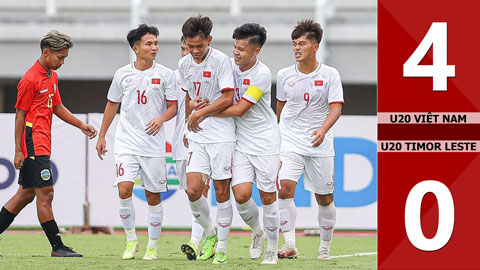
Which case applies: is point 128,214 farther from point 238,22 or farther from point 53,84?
point 238,22

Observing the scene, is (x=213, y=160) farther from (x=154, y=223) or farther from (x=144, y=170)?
(x=154, y=223)

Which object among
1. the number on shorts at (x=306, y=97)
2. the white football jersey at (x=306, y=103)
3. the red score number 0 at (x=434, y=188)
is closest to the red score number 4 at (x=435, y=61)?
the red score number 0 at (x=434, y=188)

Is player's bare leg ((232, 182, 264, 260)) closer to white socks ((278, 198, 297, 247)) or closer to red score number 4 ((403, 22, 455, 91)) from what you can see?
white socks ((278, 198, 297, 247))

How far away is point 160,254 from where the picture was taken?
10.1 metres

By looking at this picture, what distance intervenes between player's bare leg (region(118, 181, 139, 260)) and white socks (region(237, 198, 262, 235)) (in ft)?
3.38

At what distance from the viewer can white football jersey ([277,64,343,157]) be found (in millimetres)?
9234

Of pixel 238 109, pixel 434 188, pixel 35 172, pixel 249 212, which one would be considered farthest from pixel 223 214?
pixel 434 188

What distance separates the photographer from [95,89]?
24.0 m

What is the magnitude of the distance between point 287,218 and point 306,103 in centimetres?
105

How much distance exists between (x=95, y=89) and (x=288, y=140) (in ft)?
49.2

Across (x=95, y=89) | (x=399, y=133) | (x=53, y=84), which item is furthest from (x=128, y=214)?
(x=95, y=89)

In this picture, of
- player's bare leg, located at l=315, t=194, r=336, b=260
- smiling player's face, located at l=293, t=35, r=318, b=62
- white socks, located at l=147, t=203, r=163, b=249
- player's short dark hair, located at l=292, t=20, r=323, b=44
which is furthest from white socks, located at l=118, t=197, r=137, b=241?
player's short dark hair, located at l=292, t=20, r=323, b=44

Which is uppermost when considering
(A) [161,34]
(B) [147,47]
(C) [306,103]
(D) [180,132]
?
(A) [161,34]

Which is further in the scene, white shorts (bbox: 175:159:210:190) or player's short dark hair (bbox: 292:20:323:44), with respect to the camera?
white shorts (bbox: 175:159:210:190)
